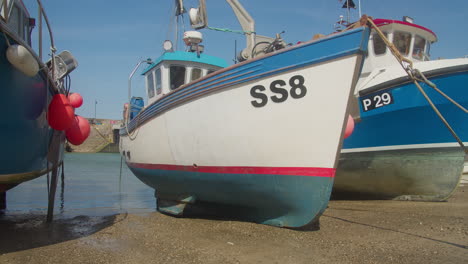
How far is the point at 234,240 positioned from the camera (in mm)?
4906

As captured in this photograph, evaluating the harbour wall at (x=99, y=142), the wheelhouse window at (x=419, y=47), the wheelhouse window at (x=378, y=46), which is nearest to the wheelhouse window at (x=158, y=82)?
the wheelhouse window at (x=378, y=46)

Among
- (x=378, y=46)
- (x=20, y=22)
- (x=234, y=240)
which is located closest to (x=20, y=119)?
(x=20, y=22)

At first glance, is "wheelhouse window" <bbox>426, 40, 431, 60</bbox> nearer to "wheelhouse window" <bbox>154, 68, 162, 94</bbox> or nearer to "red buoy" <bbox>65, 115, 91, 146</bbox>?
"wheelhouse window" <bbox>154, 68, 162, 94</bbox>

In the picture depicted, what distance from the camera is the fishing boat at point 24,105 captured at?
13.9 feet

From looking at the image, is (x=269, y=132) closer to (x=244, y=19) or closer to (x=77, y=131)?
(x=77, y=131)

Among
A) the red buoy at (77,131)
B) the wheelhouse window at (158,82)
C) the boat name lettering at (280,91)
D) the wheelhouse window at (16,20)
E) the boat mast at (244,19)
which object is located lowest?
the red buoy at (77,131)

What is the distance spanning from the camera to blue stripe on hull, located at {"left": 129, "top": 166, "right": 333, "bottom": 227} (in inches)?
191

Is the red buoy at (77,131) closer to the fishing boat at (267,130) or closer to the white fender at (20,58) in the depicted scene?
the fishing boat at (267,130)

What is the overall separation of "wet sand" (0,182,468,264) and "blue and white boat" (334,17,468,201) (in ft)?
4.41

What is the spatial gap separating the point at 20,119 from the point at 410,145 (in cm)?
717

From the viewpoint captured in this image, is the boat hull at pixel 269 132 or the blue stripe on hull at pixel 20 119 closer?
the blue stripe on hull at pixel 20 119

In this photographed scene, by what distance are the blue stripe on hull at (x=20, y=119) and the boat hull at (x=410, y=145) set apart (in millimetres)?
6362

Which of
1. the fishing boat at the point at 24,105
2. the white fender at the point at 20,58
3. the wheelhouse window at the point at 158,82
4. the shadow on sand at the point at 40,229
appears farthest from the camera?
the wheelhouse window at the point at 158,82

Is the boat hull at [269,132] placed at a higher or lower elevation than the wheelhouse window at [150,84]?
lower
